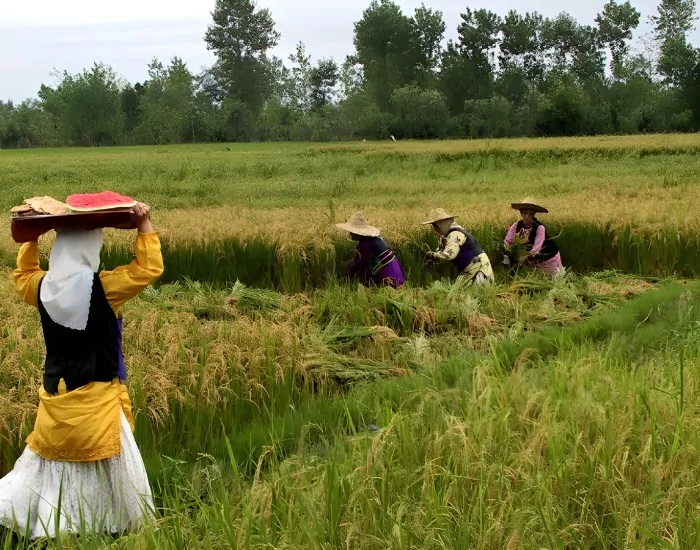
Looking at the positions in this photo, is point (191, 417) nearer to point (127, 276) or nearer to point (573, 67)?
point (127, 276)

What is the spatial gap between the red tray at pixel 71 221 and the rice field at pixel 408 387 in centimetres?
118

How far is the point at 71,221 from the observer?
2.99m

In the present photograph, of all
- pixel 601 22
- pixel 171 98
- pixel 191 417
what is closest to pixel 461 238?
pixel 191 417

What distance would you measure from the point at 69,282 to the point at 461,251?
5299mm

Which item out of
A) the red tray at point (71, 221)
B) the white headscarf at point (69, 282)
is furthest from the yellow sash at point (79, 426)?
the red tray at point (71, 221)

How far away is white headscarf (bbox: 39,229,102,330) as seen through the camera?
9.75 ft

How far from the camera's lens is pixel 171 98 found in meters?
64.3

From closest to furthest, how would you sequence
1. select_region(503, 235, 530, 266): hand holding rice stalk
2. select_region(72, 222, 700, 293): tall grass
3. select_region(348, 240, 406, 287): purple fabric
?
select_region(348, 240, 406, 287): purple fabric, select_region(503, 235, 530, 266): hand holding rice stalk, select_region(72, 222, 700, 293): tall grass

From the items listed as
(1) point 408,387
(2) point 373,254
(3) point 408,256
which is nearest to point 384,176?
(3) point 408,256

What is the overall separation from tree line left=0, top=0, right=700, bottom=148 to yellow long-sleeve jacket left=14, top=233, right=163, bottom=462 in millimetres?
46376

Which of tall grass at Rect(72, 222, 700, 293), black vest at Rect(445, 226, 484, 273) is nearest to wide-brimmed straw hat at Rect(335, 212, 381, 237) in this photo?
tall grass at Rect(72, 222, 700, 293)

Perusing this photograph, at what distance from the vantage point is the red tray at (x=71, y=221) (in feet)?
9.77

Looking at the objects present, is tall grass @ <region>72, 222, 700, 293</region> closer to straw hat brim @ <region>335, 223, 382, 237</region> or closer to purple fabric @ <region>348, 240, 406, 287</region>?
purple fabric @ <region>348, 240, 406, 287</region>

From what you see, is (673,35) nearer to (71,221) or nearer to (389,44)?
(389,44)
